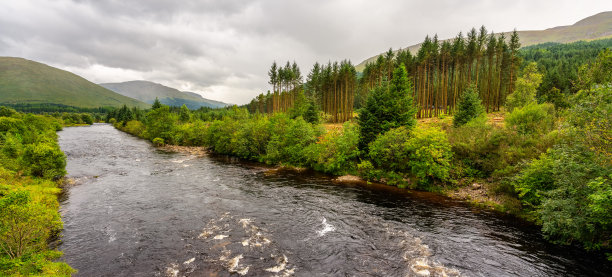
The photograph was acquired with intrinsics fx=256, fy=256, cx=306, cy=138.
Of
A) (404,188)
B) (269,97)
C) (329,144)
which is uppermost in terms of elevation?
(269,97)

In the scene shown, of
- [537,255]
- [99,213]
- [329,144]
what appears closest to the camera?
[537,255]

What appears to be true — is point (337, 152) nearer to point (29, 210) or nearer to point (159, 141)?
point (29, 210)

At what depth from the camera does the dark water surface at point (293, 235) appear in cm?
1441

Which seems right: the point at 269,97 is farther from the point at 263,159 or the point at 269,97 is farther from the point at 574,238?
the point at 574,238

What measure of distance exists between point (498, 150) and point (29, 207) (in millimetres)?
37537

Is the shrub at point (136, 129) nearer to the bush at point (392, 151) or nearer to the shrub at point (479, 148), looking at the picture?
the bush at point (392, 151)

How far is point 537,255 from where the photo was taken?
618 inches

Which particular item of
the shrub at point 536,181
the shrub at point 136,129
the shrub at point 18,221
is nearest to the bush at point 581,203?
the shrub at point 536,181

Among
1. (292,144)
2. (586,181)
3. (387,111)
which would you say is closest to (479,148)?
(387,111)

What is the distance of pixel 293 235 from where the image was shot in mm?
18391

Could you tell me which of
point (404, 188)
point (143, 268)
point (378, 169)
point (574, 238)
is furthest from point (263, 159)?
point (574, 238)

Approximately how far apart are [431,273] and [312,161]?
29.0 metres

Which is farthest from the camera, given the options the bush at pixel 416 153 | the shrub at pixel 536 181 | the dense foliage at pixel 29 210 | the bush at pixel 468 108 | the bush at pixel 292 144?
the bush at pixel 292 144

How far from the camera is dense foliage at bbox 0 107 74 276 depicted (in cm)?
1100
